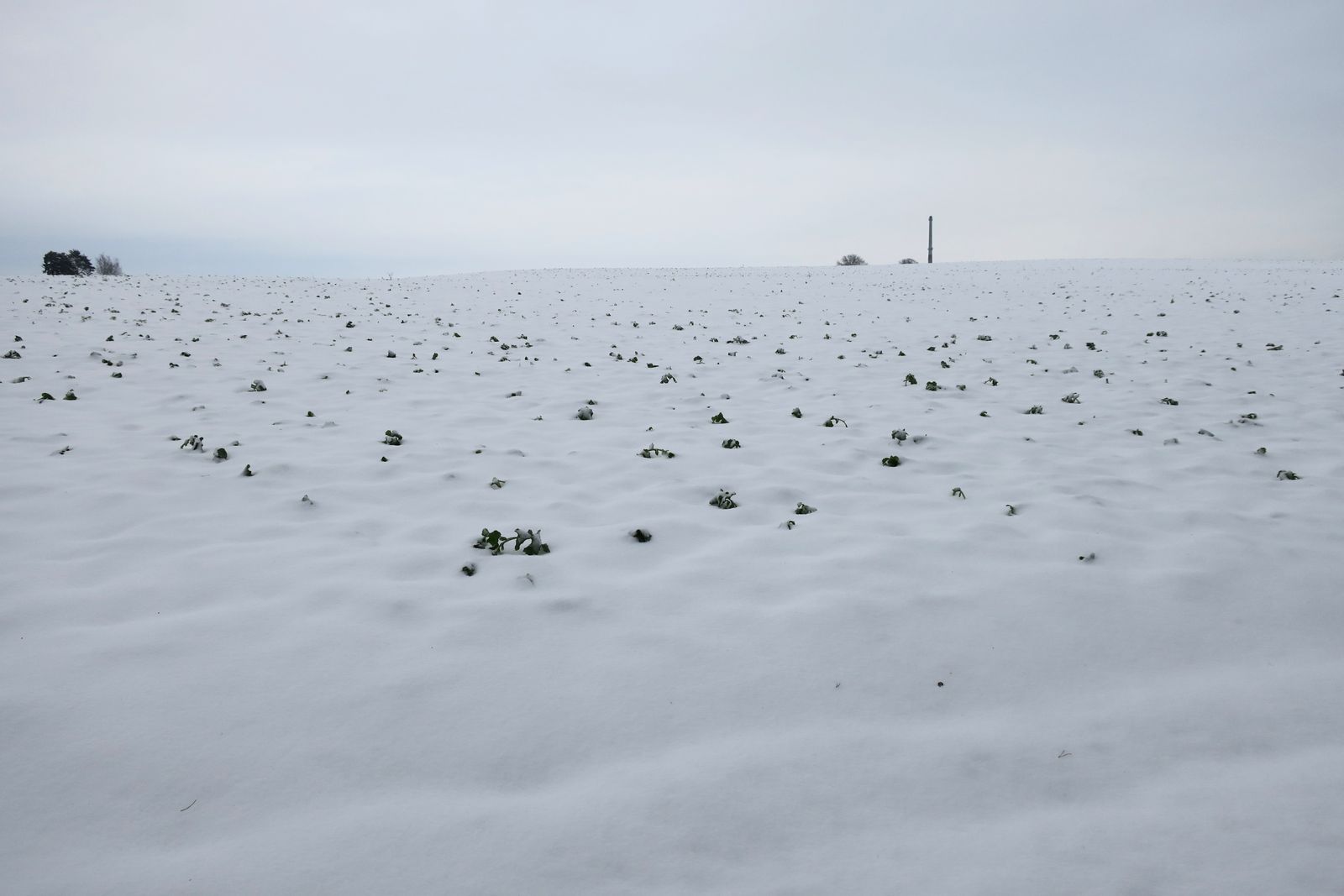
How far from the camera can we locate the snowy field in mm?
2691

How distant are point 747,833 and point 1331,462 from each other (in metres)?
7.40

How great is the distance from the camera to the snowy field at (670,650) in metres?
2.69

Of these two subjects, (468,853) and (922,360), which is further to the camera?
(922,360)

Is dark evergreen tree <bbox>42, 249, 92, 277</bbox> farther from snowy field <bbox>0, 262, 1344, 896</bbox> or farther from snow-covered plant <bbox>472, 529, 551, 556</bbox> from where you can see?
snow-covered plant <bbox>472, 529, 551, 556</bbox>

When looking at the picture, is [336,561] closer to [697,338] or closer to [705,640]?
[705,640]

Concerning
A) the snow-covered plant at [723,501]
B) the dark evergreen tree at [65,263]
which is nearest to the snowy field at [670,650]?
the snow-covered plant at [723,501]

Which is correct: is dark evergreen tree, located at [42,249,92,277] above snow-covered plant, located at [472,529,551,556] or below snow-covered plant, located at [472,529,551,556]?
above

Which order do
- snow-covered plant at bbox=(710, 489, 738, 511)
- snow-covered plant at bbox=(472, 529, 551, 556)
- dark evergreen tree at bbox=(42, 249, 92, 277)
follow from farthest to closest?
dark evergreen tree at bbox=(42, 249, 92, 277) < snow-covered plant at bbox=(710, 489, 738, 511) < snow-covered plant at bbox=(472, 529, 551, 556)

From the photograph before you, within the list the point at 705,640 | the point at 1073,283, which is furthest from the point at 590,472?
the point at 1073,283

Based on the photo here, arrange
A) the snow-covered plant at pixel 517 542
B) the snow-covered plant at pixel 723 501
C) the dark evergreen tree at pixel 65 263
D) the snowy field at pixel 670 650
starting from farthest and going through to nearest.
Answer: the dark evergreen tree at pixel 65 263 → the snow-covered plant at pixel 723 501 → the snow-covered plant at pixel 517 542 → the snowy field at pixel 670 650

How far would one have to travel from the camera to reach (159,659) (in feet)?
12.0

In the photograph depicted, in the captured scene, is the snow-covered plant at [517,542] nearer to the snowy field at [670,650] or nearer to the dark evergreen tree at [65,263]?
the snowy field at [670,650]

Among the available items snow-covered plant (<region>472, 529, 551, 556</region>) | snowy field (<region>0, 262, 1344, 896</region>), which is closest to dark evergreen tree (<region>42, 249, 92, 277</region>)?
snowy field (<region>0, 262, 1344, 896</region>)

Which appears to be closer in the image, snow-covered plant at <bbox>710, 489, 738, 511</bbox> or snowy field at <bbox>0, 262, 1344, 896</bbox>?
snowy field at <bbox>0, 262, 1344, 896</bbox>
